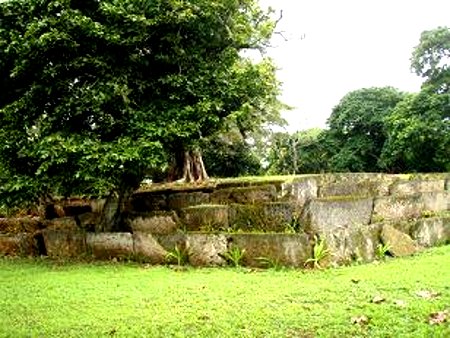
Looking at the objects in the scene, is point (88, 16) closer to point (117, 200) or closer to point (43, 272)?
point (117, 200)

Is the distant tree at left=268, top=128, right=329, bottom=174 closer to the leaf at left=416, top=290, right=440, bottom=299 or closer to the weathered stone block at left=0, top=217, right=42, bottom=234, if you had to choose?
the weathered stone block at left=0, top=217, right=42, bottom=234

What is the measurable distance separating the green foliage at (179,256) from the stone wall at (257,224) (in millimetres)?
19

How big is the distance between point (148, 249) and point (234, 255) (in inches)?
67.7

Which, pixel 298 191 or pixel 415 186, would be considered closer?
pixel 298 191

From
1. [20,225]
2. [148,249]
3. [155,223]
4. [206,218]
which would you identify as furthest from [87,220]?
[206,218]

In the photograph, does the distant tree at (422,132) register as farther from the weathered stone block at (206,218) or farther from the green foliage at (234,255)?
the green foliage at (234,255)

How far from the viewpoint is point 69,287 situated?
739 centimetres

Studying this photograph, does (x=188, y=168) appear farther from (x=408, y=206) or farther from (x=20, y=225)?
(x=408, y=206)

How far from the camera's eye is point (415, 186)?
12469mm

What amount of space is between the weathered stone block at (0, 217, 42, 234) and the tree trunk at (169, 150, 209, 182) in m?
4.05

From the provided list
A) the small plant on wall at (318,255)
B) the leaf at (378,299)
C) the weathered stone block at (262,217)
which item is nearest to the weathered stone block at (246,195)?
the weathered stone block at (262,217)

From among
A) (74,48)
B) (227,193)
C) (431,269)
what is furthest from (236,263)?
(74,48)

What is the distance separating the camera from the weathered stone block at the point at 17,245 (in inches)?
438

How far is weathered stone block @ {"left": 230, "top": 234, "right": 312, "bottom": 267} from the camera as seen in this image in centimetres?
810
